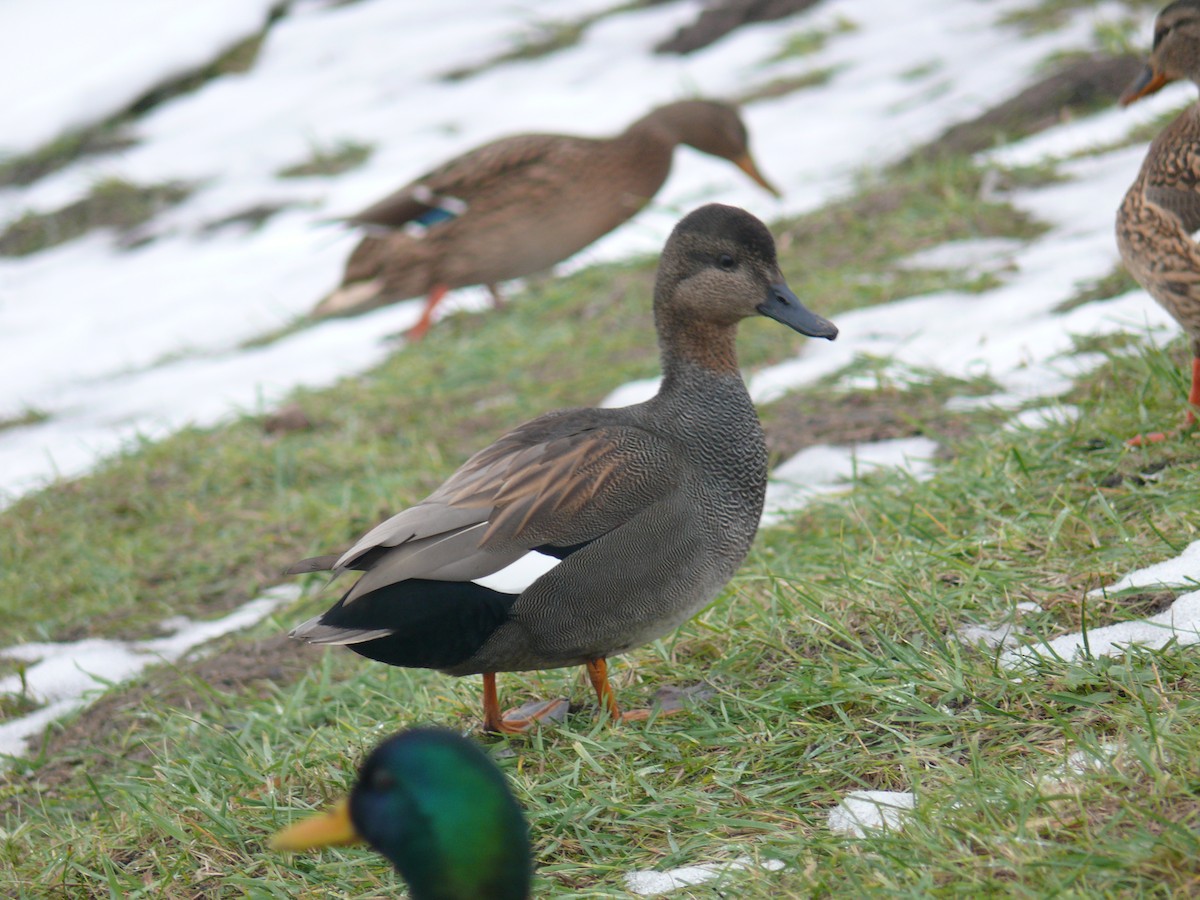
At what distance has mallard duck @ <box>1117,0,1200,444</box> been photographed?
366cm

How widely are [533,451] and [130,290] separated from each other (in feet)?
22.4

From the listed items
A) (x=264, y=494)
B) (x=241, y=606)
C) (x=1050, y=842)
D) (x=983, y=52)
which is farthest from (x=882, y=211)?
(x=1050, y=842)

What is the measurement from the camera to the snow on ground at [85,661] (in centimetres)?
399

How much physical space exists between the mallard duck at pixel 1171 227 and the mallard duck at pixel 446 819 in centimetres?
252

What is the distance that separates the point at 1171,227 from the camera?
12.3 ft

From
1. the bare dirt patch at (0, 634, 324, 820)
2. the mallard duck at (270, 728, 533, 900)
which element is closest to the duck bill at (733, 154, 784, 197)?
the bare dirt patch at (0, 634, 324, 820)

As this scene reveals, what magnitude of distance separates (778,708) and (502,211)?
495cm

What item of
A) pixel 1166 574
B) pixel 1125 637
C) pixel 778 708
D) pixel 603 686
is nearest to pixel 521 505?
pixel 603 686

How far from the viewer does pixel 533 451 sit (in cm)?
315

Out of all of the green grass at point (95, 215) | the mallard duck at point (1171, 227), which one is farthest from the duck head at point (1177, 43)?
the green grass at point (95, 215)

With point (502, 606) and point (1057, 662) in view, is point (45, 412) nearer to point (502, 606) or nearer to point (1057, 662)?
point (502, 606)

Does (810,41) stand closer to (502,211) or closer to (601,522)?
(502,211)

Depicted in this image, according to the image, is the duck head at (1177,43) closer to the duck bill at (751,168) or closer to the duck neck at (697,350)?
the duck neck at (697,350)

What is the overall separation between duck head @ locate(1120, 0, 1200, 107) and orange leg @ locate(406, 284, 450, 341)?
399 cm
